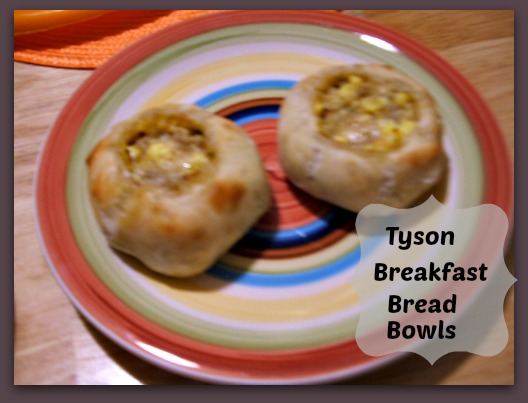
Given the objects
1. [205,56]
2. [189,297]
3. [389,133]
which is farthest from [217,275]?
[205,56]

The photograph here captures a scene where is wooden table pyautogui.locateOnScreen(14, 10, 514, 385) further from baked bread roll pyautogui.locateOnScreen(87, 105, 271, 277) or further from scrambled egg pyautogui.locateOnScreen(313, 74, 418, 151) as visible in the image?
scrambled egg pyautogui.locateOnScreen(313, 74, 418, 151)

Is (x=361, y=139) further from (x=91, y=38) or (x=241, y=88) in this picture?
(x=91, y=38)

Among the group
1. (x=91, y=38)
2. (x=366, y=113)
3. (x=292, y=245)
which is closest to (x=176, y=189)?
(x=292, y=245)

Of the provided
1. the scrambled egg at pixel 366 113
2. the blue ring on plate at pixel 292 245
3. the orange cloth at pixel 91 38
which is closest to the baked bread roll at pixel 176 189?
the blue ring on plate at pixel 292 245

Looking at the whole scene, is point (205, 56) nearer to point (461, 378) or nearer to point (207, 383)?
point (207, 383)

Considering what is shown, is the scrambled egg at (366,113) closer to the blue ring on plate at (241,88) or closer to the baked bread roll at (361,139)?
the baked bread roll at (361,139)

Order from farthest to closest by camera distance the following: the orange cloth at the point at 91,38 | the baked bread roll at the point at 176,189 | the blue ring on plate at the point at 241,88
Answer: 1. the orange cloth at the point at 91,38
2. the blue ring on plate at the point at 241,88
3. the baked bread roll at the point at 176,189
